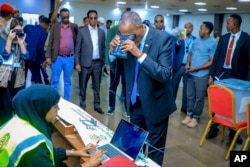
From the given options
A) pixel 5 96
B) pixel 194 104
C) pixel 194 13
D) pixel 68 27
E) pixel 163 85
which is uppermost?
pixel 194 13

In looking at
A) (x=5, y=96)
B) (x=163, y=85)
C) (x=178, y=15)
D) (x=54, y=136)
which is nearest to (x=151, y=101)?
(x=163, y=85)

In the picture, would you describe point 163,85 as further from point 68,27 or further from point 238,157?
point 68,27

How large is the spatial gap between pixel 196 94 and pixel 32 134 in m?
2.98

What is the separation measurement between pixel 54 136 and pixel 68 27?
2.27 m

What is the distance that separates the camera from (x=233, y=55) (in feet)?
10.8

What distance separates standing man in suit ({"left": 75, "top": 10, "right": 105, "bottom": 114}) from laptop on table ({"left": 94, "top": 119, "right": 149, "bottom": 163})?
2.33 m

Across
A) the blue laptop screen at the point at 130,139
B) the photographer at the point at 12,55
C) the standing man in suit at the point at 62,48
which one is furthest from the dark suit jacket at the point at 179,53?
the blue laptop screen at the point at 130,139

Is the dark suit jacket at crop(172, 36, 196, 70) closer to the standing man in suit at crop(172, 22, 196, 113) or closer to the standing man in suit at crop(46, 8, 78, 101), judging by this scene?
the standing man in suit at crop(172, 22, 196, 113)

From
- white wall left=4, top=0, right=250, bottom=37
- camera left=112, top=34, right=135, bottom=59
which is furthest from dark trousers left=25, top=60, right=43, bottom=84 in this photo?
white wall left=4, top=0, right=250, bottom=37

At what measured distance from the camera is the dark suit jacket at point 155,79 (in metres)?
1.78

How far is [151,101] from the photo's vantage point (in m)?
1.87

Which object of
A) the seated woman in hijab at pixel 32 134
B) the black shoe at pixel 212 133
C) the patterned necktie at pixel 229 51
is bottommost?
the black shoe at pixel 212 133

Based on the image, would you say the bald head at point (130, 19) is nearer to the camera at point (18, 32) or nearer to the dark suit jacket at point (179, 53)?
the camera at point (18, 32)

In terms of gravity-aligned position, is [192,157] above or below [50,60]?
below
